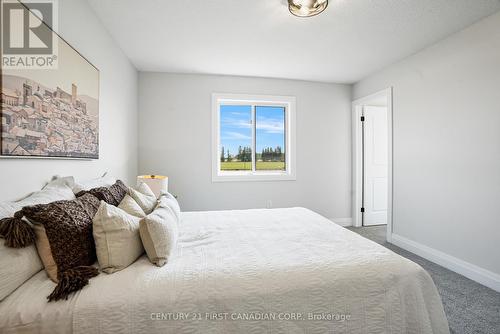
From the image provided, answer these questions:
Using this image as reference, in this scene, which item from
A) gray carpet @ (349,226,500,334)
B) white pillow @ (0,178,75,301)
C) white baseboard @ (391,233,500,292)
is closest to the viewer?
white pillow @ (0,178,75,301)

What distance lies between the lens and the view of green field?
4.08m

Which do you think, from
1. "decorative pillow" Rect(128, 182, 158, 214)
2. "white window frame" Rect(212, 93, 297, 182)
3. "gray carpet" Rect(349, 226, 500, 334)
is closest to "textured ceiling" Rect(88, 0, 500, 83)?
"white window frame" Rect(212, 93, 297, 182)

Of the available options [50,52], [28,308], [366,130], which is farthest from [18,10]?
[366,130]

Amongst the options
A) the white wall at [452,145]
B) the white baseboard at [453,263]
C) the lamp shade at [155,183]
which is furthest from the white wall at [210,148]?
the white baseboard at [453,263]

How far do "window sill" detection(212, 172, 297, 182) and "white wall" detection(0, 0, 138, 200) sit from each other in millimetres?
1272

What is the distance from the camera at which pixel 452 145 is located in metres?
2.59

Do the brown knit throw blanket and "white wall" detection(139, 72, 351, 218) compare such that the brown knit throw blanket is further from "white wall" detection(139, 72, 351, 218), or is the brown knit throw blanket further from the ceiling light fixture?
"white wall" detection(139, 72, 351, 218)

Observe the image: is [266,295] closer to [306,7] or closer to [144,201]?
[144,201]

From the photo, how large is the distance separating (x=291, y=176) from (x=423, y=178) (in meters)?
1.81

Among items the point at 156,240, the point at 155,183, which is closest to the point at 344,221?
the point at 155,183

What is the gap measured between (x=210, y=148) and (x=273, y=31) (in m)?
1.91

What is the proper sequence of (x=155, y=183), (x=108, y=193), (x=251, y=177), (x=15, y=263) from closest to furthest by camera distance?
1. (x=15, y=263)
2. (x=108, y=193)
3. (x=155, y=183)
4. (x=251, y=177)

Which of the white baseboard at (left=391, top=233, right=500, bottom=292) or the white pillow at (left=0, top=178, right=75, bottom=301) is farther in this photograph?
the white baseboard at (left=391, top=233, right=500, bottom=292)

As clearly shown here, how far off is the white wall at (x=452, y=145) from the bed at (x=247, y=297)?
1.65 meters
